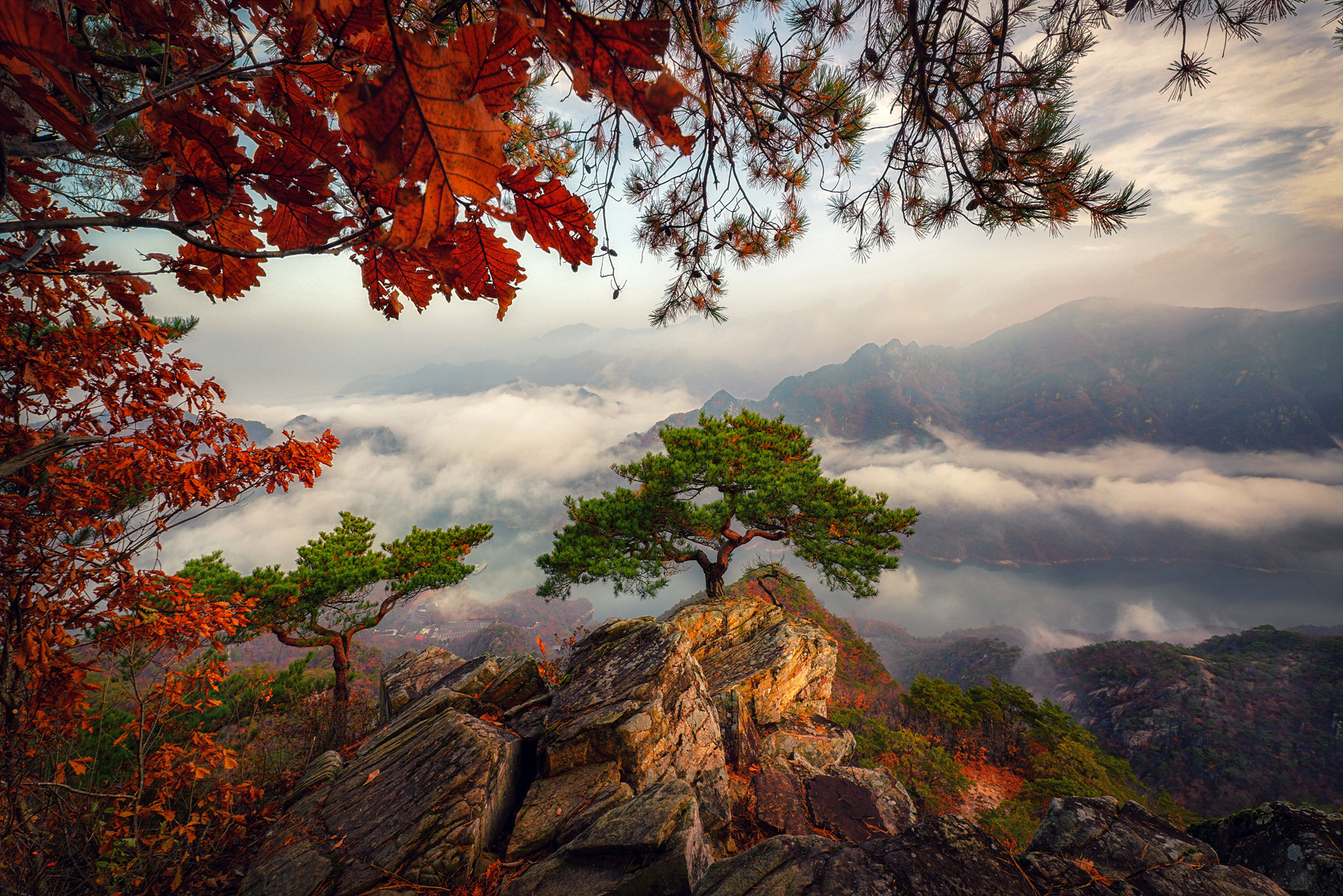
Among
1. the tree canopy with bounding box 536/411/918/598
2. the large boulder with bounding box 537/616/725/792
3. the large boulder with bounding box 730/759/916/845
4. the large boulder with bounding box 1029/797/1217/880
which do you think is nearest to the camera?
the large boulder with bounding box 1029/797/1217/880

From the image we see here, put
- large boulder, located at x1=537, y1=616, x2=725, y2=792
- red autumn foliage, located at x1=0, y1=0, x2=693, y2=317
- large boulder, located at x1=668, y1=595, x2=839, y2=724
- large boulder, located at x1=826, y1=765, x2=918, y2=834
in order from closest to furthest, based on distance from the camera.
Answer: red autumn foliage, located at x1=0, y1=0, x2=693, y2=317 → large boulder, located at x1=537, y1=616, x2=725, y2=792 → large boulder, located at x1=826, y1=765, x2=918, y2=834 → large boulder, located at x1=668, y1=595, x2=839, y2=724

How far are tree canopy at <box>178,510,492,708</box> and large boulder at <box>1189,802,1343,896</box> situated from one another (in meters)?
10.4

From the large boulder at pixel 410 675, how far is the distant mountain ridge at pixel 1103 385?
9189 centimetres

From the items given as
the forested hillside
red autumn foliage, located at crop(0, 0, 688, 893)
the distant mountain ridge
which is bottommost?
the forested hillside

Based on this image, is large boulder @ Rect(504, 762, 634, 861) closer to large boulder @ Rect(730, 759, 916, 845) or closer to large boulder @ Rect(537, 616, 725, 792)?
large boulder @ Rect(537, 616, 725, 792)

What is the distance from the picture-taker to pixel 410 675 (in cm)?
801

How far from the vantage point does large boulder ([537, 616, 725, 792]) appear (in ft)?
12.8

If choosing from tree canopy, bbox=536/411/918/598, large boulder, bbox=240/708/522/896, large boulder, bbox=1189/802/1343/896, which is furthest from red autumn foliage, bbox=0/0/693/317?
tree canopy, bbox=536/411/918/598

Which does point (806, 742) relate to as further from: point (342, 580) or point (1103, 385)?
point (1103, 385)

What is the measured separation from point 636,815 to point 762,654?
5.40 metres

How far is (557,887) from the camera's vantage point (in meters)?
2.57

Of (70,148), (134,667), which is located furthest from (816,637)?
(70,148)

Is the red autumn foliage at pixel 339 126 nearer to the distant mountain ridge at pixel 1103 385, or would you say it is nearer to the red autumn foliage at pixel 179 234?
the red autumn foliage at pixel 179 234

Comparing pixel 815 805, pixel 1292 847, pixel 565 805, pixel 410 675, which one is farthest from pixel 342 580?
pixel 1292 847
